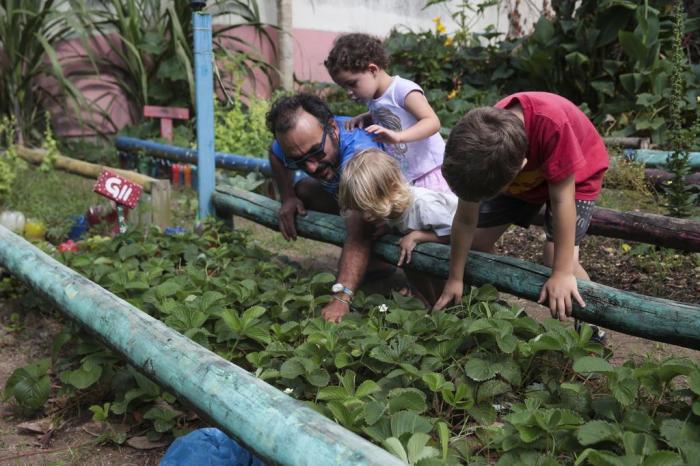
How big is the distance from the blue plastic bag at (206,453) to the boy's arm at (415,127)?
5.10ft

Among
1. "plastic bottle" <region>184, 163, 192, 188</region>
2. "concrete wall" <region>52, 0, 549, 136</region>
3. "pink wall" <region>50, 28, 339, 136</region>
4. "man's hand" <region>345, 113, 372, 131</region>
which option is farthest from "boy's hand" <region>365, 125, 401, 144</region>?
"concrete wall" <region>52, 0, 549, 136</region>

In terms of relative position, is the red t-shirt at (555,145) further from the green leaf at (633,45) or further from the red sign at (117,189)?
the green leaf at (633,45)

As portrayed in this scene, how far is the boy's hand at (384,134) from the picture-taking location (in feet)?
10.2

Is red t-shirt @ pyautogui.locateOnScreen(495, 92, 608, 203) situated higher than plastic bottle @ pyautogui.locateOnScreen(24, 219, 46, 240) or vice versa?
red t-shirt @ pyautogui.locateOnScreen(495, 92, 608, 203)

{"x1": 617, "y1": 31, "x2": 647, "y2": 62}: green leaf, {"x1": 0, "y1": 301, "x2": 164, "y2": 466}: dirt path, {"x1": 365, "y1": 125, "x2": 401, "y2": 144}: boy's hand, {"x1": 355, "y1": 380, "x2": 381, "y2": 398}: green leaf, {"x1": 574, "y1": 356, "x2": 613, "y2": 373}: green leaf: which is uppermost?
{"x1": 617, "y1": 31, "x2": 647, "y2": 62}: green leaf

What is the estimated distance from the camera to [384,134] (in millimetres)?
3148

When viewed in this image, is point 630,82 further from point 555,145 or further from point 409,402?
point 409,402

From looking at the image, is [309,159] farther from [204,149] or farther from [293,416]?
[293,416]

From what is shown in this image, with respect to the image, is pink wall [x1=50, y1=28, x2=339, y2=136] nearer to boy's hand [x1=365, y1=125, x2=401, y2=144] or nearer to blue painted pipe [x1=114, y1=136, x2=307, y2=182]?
blue painted pipe [x1=114, y1=136, x2=307, y2=182]

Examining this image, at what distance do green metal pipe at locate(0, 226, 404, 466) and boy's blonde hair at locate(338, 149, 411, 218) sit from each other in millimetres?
989

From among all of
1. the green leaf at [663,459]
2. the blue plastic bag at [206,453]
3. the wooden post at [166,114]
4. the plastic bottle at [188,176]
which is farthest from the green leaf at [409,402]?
the wooden post at [166,114]

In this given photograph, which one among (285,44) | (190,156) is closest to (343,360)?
(190,156)

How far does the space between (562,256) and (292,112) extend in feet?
4.51

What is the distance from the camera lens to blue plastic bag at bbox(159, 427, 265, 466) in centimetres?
191
